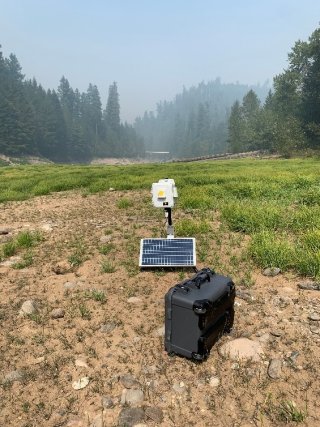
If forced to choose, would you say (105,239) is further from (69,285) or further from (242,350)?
(242,350)

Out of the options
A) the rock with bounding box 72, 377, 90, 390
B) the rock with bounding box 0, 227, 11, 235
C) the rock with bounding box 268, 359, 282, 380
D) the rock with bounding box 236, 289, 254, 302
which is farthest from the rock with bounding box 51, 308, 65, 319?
the rock with bounding box 0, 227, 11, 235

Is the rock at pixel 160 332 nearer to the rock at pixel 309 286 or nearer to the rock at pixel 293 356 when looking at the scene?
the rock at pixel 293 356

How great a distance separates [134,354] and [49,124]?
5723 inches

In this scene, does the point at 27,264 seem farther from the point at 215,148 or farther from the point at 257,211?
the point at 215,148

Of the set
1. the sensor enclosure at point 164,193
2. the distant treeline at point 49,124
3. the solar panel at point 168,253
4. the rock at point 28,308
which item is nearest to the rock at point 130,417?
the rock at point 28,308

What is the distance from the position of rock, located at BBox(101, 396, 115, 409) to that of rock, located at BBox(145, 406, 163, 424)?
461 mm

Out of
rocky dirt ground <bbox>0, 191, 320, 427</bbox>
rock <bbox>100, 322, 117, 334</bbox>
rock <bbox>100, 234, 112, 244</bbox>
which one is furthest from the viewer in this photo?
rock <bbox>100, 234, 112, 244</bbox>

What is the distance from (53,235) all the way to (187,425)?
7.30m

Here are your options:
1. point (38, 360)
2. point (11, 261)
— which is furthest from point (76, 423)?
point (11, 261)

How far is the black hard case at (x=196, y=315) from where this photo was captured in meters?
4.87

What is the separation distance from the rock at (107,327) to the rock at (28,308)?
1390 millimetres

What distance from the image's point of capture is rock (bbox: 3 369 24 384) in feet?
15.9

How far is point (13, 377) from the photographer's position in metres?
4.88

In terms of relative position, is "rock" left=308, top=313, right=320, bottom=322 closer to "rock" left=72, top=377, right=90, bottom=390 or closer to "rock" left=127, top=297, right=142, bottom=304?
"rock" left=127, top=297, right=142, bottom=304
